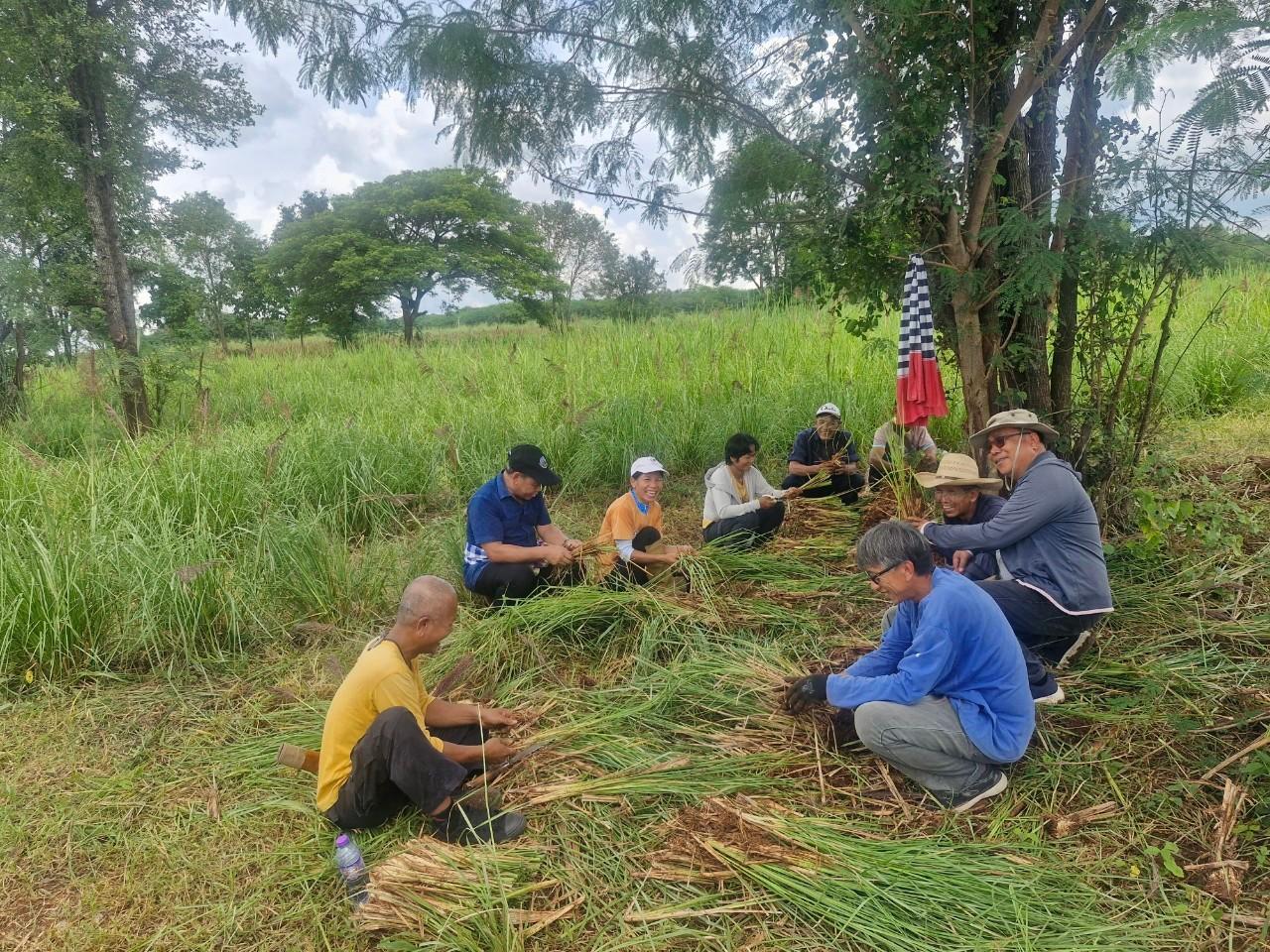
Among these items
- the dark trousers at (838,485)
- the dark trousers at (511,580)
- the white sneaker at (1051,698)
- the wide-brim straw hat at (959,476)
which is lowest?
the white sneaker at (1051,698)

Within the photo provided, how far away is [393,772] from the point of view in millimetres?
2090

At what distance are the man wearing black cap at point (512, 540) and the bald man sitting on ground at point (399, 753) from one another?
1325 mm

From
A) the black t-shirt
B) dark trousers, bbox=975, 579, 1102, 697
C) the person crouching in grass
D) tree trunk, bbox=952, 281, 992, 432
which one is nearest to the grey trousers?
dark trousers, bbox=975, 579, 1102, 697

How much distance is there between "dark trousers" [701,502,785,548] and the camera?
13.1ft

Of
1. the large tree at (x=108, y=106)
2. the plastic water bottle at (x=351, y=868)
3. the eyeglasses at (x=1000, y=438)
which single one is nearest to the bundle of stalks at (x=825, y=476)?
the eyeglasses at (x=1000, y=438)

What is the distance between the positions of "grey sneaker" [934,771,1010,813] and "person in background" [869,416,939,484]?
243cm

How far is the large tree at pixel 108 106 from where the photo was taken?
5.94 meters

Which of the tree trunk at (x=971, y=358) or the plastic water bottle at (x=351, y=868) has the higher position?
the tree trunk at (x=971, y=358)

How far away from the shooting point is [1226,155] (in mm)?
2863

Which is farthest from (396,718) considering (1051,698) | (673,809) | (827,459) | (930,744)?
(827,459)

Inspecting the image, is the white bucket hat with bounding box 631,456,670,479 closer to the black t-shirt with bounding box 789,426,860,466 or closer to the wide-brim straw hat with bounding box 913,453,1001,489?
the wide-brim straw hat with bounding box 913,453,1001,489

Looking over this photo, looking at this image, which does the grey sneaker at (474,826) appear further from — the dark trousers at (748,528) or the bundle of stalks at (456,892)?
the dark trousers at (748,528)

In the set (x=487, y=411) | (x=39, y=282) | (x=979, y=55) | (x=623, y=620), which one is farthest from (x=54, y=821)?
(x=39, y=282)

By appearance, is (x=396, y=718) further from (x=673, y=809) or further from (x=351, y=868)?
(x=673, y=809)
